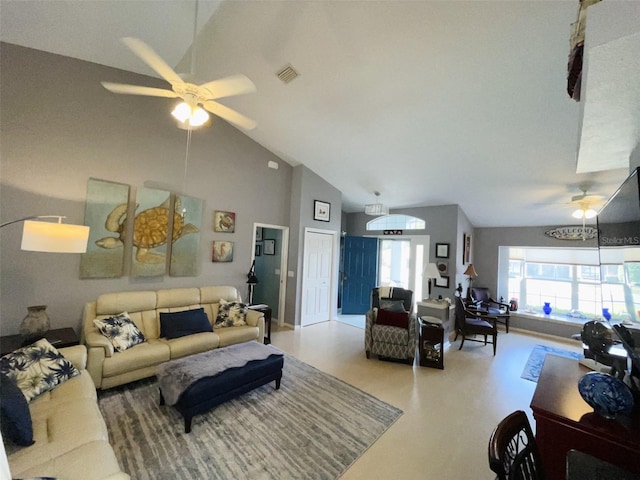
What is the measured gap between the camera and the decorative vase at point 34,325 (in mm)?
2287

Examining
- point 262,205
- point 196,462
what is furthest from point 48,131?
point 196,462

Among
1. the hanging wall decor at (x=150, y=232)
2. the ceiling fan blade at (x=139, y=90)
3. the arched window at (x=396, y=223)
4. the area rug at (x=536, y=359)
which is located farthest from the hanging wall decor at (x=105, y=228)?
the area rug at (x=536, y=359)

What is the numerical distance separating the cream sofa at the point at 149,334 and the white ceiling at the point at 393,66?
8.89ft

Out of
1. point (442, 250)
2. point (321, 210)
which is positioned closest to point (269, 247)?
point (321, 210)

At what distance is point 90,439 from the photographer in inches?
56.5

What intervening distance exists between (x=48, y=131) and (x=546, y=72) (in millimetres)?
4923

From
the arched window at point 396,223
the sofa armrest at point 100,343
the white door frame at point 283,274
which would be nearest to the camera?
the sofa armrest at point 100,343

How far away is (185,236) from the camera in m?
3.72

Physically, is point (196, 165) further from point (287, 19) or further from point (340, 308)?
point (340, 308)

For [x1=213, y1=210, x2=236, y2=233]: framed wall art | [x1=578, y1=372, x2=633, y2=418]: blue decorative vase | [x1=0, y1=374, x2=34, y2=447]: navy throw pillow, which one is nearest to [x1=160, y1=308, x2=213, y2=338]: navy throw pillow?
[x1=213, y1=210, x2=236, y2=233]: framed wall art

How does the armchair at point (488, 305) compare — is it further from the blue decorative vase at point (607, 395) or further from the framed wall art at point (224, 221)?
the framed wall art at point (224, 221)

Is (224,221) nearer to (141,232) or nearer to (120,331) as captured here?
(141,232)

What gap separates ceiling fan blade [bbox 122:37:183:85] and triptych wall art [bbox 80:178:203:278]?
6.61 ft

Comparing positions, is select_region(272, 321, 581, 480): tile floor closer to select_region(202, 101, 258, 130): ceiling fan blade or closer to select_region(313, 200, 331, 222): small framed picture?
select_region(313, 200, 331, 222): small framed picture
